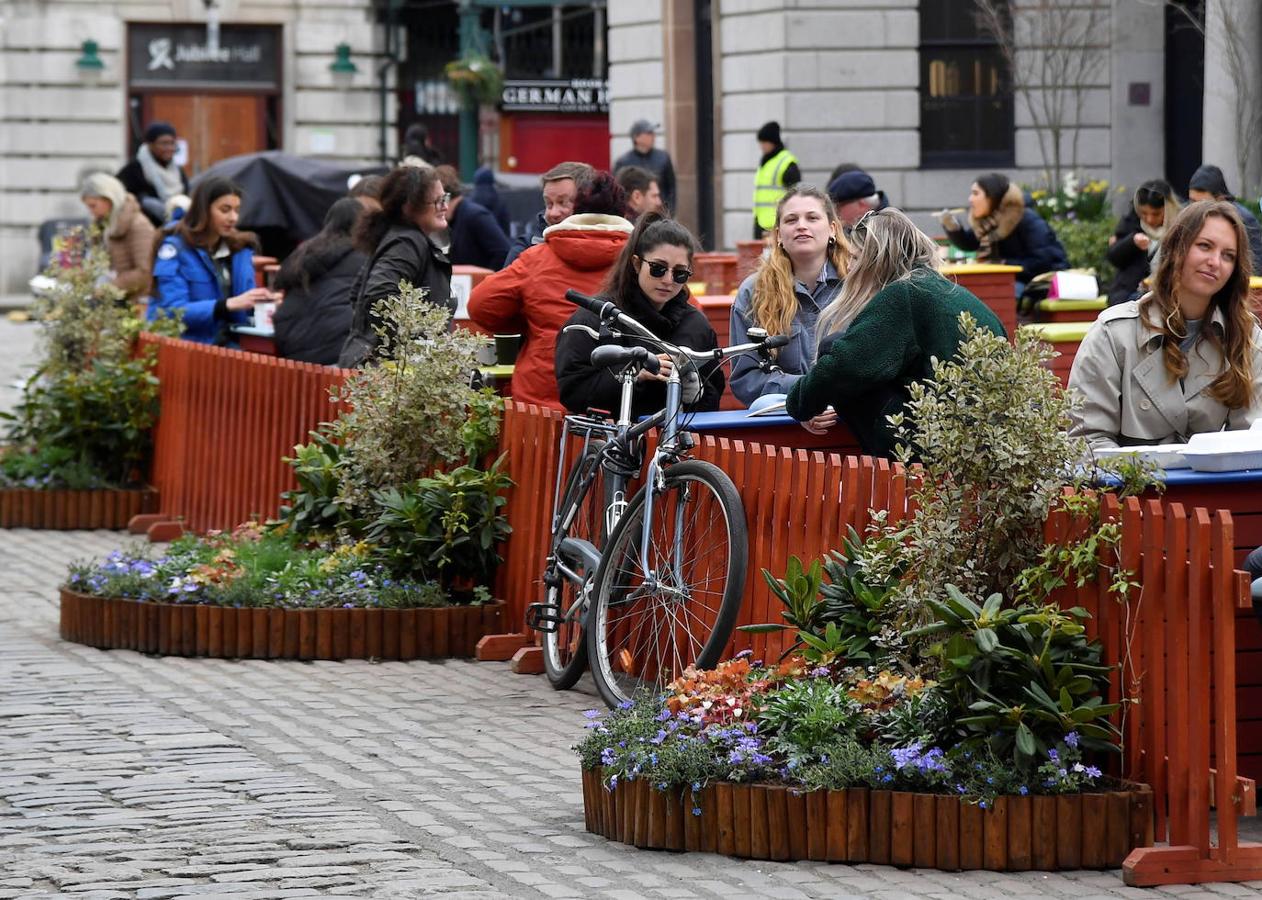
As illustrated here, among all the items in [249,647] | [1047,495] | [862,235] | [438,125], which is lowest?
[249,647]

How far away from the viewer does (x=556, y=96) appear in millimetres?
43281

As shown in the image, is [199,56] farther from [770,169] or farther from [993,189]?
[993,189]

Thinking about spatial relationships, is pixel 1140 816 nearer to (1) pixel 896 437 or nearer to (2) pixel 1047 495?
(2) pixel 1047 495

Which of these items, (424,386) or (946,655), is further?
(424,386)

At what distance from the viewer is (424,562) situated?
10.4m

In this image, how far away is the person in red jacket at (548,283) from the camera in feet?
33.6

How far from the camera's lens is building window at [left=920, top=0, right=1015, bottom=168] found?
26.0 m

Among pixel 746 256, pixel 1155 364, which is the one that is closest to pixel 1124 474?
pixel 1155 364

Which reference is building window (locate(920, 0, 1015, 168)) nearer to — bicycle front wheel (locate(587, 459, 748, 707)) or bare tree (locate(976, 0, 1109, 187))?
bare tree (locate(976, 0, 1109, 187))

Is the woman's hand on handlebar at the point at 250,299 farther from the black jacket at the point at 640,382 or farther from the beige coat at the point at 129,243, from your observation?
the black jacket at the point at 640,382

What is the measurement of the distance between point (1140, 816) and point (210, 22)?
120ft

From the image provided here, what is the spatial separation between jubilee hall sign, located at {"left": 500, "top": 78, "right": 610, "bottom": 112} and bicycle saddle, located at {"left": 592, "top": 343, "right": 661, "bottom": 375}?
3487 cm

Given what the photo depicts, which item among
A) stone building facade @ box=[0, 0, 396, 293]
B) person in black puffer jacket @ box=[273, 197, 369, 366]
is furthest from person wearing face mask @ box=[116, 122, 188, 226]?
stone building facade @ box=[0, 0, 396, 293]

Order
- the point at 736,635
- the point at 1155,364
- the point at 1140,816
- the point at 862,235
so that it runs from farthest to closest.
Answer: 1. the point at 862,235
2. the point at 736,635
3. the point at 1155,364
4. the point at 1140,816
